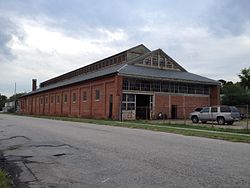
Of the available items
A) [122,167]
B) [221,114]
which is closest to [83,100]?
[221,114]

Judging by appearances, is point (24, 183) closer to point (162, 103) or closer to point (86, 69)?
point (162, 103)

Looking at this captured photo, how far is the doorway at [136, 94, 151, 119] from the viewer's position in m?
43.6

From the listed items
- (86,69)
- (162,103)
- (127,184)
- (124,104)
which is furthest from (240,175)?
(86,69)

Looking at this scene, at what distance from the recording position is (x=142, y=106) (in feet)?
146

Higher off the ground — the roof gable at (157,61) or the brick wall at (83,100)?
the roof gable at (157,61)

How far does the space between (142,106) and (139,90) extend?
251cm

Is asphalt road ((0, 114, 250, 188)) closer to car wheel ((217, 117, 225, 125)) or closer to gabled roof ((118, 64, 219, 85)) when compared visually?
A: car wheel ((217, 117, 225, 125))

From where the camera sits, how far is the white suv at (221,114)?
105ft

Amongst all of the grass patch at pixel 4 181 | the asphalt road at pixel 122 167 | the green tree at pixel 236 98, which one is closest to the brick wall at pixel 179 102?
the green tree at pixel 236 98

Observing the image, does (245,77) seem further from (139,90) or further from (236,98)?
(139,90)

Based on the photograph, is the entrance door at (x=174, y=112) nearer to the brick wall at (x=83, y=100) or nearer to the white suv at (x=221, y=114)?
the brick wall at (x=83, y=100)

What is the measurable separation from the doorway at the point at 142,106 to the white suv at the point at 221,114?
31.1 feet

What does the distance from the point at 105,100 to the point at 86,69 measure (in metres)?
23.4

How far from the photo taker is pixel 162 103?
45344mm
